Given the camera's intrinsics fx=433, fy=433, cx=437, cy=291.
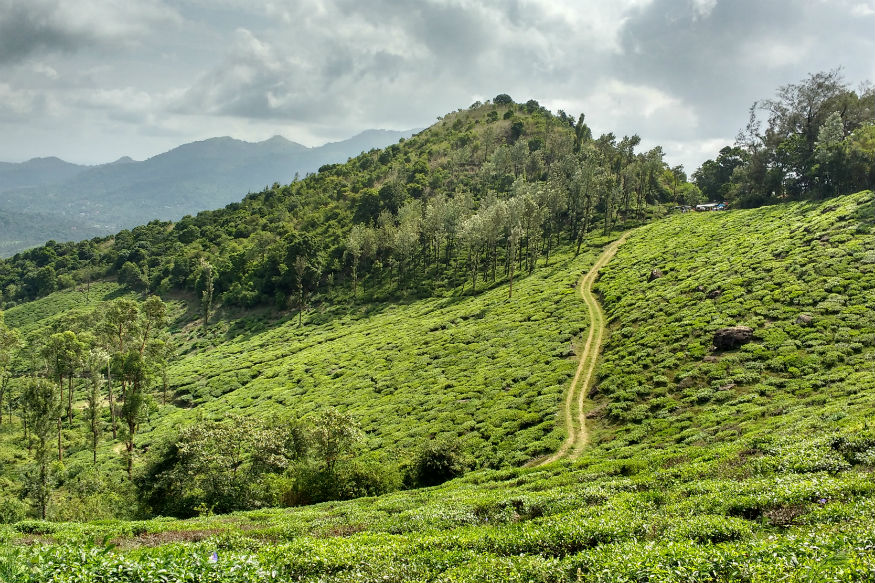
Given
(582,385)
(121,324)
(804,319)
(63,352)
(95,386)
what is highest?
(121,324)

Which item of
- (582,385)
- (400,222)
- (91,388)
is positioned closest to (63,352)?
(91,388)

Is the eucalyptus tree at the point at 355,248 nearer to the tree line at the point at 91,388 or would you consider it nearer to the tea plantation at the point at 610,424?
the tea plantation at the point at 610,424

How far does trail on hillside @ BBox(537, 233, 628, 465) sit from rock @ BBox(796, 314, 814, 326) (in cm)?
1875

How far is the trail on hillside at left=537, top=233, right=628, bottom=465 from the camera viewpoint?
115 ft

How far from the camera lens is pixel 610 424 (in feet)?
120

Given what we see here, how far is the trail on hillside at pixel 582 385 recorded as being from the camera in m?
34.9

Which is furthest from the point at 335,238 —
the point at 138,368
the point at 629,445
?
the point at 629,445

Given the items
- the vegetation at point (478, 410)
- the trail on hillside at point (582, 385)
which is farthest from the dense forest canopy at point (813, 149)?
the trail on hillside at point (582, 385)

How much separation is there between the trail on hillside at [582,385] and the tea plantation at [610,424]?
123 centimetres

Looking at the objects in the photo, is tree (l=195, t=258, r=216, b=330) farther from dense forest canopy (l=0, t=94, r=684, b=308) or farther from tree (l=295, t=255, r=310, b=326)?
tree (l=295, t=255, r=310, b=326)

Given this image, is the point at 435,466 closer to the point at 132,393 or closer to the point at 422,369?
the point at 422,369

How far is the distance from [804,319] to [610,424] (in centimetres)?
2184

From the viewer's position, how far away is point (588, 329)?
188ft

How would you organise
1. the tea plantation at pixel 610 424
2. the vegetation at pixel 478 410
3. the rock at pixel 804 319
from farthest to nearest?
the rock at pixel 804 319, the vegetation at pixel 478 410, the tea plantation at pixel 610 424
